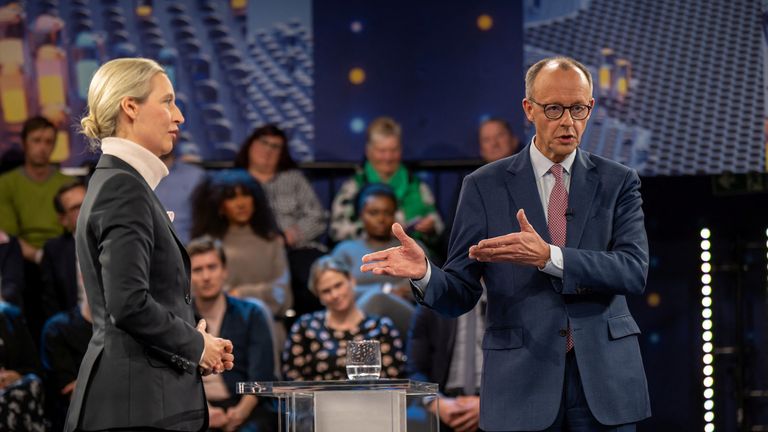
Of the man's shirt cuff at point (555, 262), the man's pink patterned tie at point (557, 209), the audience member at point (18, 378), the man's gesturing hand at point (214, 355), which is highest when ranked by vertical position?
the man's pink patterned tie at point (557, 209)

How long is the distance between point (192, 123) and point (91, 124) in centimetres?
467

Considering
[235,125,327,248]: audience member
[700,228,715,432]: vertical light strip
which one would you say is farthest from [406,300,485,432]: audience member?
[700,228,715,432]: vertical light strip

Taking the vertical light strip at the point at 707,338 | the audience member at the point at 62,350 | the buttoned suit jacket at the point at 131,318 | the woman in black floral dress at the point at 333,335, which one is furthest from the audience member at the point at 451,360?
the buttoned suit jacket at the point at 131,318

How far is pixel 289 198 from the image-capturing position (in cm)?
608

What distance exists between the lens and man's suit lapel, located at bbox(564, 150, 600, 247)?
2.65m

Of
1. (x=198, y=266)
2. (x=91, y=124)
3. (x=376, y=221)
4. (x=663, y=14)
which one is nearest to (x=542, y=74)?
(x=91, y=124)

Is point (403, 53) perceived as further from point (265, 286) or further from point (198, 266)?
point (198, 266)

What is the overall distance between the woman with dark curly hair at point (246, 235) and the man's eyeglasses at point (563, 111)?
3248 mm

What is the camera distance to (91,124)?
2.37m

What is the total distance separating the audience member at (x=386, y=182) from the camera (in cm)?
611

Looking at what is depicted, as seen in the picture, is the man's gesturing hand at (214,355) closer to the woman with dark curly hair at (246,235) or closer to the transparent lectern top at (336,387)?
the transparent lectern top at (336,387)

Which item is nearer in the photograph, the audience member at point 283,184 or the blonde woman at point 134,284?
the blonde woman at point 134,284

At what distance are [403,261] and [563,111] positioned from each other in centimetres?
54

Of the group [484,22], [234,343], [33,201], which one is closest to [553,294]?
[234,343]
